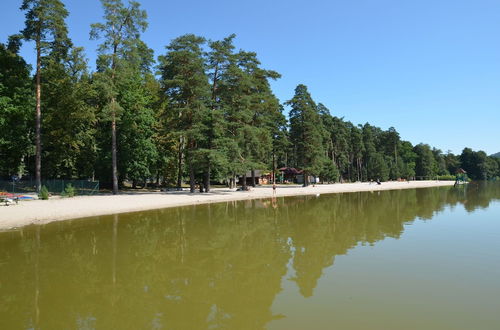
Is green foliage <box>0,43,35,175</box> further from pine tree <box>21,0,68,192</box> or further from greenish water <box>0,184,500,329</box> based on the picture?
greenish water <box>0,184,500,329</box>

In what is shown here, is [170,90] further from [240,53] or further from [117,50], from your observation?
[240,53]

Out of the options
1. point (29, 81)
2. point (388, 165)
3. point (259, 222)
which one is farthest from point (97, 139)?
point (388, 165)

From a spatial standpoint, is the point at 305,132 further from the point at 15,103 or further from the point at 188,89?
the point at 15,103

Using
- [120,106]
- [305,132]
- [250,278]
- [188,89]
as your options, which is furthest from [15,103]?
[305,132]

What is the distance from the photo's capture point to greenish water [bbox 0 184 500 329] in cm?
610

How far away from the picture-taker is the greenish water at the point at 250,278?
6.10m

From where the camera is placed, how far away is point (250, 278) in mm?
8516

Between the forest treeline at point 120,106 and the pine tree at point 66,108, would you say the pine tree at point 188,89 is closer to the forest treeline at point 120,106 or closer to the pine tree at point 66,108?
the forest treeline at point 120,106

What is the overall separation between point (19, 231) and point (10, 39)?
2437cm

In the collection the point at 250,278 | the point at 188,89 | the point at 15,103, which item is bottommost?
the point at 250,278

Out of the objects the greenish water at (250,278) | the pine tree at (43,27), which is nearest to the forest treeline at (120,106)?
the pine tree at (43,27)

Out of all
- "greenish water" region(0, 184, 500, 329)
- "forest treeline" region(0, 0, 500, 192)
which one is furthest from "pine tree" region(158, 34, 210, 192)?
"greenish water" region(0, 184, 500, 329)

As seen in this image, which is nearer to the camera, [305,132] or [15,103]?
[15,103]

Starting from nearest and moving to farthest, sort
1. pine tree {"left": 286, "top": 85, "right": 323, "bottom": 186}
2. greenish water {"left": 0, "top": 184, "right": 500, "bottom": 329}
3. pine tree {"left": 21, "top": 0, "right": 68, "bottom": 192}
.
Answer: greenish water {"left": 0, "top": 184, "right": 500, "bottom": 329}, pine tree {"left": 21, "top": 0, "right": 68, "bottom": 192}, pine tree {"left": 286, "top": 85, "right": 323, "bottom": 186}
